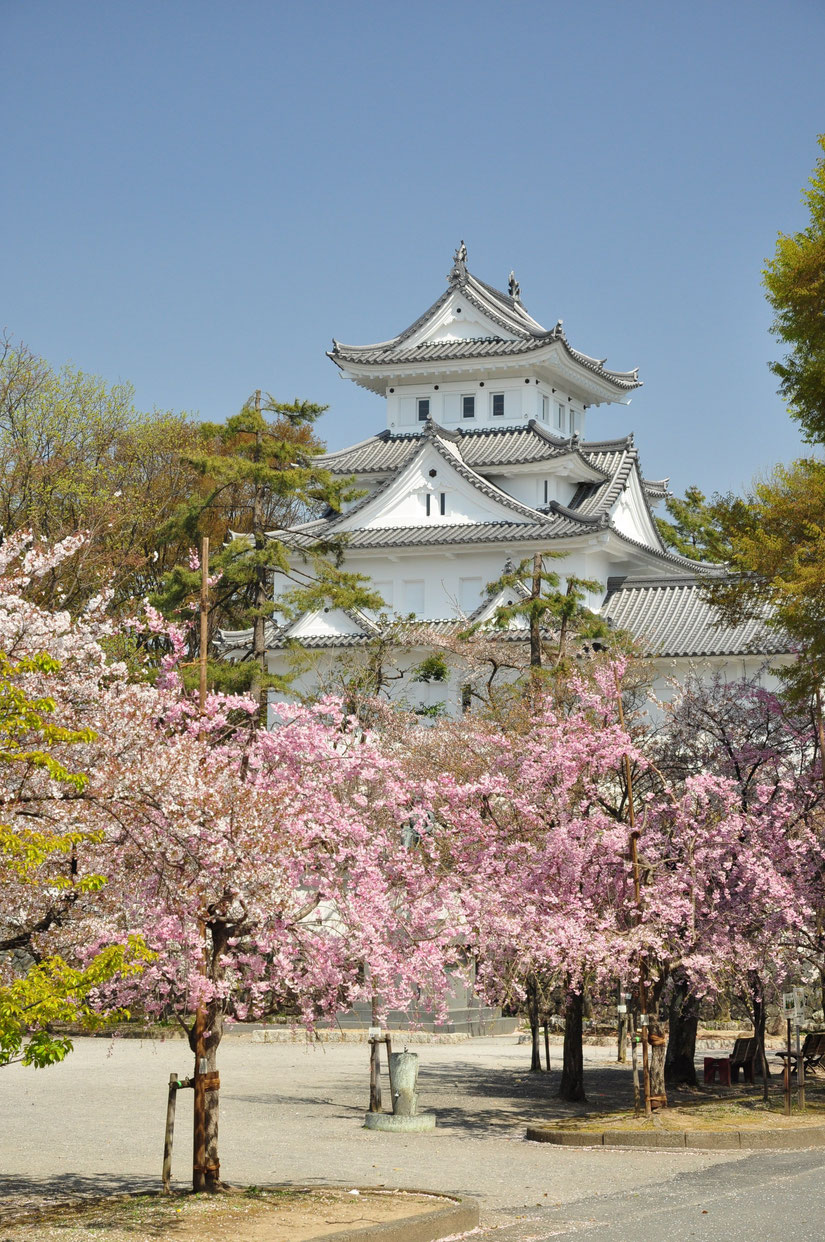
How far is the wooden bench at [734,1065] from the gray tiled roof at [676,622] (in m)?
14.5

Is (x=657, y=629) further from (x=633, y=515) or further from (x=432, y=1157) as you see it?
(x=432, y=1157)

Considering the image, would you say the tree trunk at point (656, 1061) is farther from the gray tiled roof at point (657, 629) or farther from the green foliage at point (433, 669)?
the gray tiled roof at point (657, 629)

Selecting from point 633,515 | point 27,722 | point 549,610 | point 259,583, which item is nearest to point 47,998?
point 27,722

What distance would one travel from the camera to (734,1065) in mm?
21828

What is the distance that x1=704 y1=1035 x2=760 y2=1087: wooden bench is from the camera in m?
Result: 21.5

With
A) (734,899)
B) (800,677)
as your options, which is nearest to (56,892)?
(734,899)

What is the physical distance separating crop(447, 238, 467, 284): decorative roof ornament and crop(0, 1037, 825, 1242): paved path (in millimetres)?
31798

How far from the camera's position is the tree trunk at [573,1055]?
18.9 meters

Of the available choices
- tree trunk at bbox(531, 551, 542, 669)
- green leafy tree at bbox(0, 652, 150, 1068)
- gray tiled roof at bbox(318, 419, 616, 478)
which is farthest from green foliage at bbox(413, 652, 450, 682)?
green leafy tree at bbox(0, 652, 150, 1068)

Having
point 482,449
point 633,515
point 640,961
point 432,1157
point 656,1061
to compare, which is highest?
point 482,449

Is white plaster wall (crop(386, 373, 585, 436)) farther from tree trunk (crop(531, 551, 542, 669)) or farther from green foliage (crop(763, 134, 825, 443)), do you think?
green foliage (crop(763, 134, 825, 443))

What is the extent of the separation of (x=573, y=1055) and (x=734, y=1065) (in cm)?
426

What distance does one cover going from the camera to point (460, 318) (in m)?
47.9

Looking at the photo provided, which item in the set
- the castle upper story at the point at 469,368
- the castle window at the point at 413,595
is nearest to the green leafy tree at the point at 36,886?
the castle window at the point at 413,595
